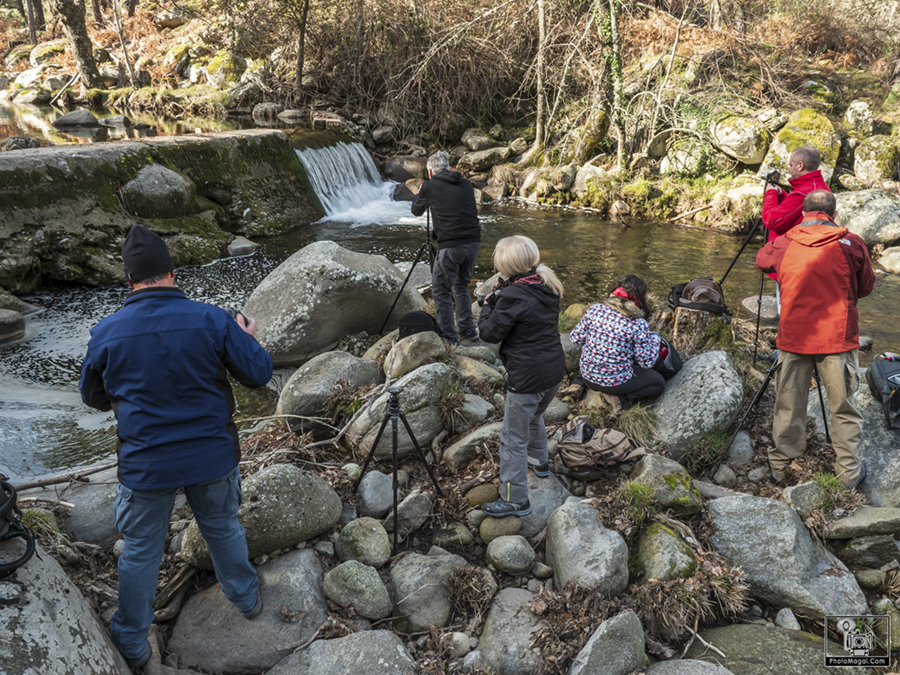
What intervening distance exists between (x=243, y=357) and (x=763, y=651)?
3163 millimetres

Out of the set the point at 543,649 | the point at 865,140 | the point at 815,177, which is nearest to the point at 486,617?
the point at 543,649

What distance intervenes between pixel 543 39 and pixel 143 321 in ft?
48.7

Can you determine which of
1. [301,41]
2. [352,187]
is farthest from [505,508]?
[301,41]

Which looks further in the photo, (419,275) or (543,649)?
(419,275)

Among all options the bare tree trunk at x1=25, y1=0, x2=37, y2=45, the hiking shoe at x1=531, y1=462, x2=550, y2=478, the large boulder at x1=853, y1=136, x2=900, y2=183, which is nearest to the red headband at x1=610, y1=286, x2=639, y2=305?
the hiking shoe at x1=531, y1=462, x2=550, y2=478

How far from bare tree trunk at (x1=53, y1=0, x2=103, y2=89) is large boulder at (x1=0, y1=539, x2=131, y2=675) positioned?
74.3 feet

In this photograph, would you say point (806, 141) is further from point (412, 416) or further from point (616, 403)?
point (412, 416)

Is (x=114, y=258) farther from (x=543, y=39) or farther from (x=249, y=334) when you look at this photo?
Answer: (x=543, y=39)

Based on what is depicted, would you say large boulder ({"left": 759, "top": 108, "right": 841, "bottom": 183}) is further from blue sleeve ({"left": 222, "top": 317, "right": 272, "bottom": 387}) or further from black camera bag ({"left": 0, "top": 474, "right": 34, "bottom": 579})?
black camera bag ({"left": 0, "top": 474, "right": 34, "bottom": 579})

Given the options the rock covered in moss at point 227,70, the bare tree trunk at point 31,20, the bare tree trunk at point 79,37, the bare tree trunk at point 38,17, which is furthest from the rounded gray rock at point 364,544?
the bare tree trunk at point 38,17

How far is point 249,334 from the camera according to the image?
114 inches

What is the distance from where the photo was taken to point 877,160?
484 inches

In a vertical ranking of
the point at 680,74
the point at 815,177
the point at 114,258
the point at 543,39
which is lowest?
the point at 114,258

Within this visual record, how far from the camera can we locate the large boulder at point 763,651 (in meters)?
3.13
